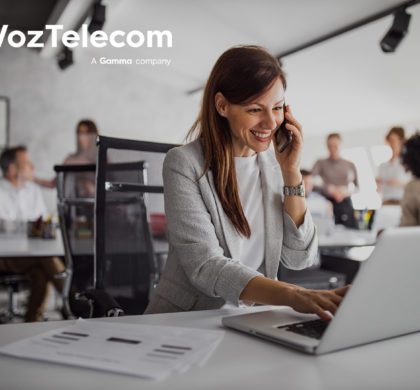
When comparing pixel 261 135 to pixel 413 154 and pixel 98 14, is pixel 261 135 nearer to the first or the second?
pixel 413 154

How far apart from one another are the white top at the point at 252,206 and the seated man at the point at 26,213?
88.8 inches

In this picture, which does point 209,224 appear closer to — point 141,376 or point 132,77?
point 141,376

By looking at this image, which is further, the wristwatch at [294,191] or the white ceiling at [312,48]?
the white ceiling at [312,48]

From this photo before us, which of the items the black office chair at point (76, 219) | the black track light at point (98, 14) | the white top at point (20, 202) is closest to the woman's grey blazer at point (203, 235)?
the black office chair at point (76, 219)

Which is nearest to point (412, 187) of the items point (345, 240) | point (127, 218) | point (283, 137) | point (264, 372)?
point (345, 240)

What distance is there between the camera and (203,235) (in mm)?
1126

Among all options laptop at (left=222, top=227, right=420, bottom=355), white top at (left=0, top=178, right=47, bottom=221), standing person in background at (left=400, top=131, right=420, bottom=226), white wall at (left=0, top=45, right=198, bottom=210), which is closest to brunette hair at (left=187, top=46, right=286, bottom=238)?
laptop at (left=222, top=227, right=420, bottom=355)

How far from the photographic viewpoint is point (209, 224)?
1170 millimetres

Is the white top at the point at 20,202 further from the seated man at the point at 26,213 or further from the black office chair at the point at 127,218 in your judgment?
the black office chair at the point at 127,218

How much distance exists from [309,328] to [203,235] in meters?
0.39

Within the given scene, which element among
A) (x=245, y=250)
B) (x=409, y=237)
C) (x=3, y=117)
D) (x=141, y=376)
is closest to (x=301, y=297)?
(x=409, y=237)

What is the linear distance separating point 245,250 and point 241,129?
0.32 meters

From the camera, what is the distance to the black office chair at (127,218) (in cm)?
153

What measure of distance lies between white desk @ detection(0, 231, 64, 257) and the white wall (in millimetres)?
4002
